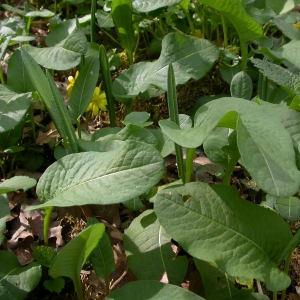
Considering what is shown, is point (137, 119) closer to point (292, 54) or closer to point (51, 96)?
point (51, 96)

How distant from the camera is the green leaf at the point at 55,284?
156 centimetres

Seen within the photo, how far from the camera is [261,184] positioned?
1152 mm

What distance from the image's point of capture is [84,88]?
2.06 m

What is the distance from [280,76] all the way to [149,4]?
0.86 metres

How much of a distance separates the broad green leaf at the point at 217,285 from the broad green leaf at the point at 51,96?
28.5 inches

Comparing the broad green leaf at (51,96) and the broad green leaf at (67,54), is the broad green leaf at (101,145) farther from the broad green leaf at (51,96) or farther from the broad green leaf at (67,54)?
the broad green leaf at (67,54)

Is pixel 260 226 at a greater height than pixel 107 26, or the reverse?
pixel 107 26

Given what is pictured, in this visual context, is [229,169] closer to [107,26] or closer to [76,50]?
[76,50]

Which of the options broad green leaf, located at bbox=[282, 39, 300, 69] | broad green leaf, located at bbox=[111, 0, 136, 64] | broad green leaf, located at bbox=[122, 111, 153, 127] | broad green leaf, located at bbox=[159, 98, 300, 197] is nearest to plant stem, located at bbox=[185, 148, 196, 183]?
broad green leaf, located at bbox=[159, 98, 300, 197]

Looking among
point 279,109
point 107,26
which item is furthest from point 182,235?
point 107,26

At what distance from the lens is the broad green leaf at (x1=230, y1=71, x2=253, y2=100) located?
1915 mm

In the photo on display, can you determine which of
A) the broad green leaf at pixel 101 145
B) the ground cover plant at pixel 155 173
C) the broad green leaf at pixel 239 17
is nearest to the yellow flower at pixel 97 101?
the ground cover plant at pixel 155 173

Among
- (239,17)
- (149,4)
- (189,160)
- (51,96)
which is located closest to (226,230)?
(189,160)

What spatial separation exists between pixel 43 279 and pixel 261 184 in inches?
37.9
